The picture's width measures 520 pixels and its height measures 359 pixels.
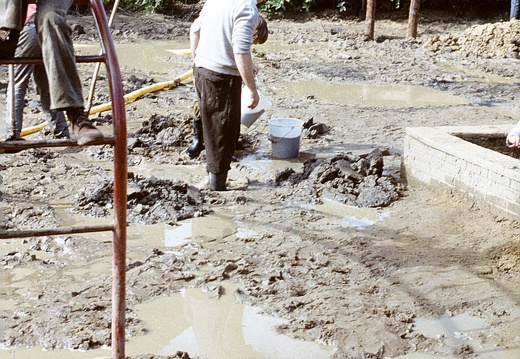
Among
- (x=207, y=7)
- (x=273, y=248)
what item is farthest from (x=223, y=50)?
(x=273, y=248)

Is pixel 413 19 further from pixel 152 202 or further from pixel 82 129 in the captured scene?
pixel 82 129

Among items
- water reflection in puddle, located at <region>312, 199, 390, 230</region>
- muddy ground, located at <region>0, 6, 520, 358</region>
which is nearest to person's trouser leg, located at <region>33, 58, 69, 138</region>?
muddy ground, located at <region>0, 6, 520, 358</region>

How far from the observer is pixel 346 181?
673 centimetres

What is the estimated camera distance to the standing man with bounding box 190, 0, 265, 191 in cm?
585

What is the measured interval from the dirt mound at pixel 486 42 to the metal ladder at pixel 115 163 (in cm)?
1228

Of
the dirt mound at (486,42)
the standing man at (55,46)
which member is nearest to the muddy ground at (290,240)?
the standing man at (55,46)

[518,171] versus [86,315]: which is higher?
[518,171]

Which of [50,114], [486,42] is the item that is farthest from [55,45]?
[486,42]

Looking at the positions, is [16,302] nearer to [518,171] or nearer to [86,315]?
[86,315]

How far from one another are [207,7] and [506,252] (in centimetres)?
307

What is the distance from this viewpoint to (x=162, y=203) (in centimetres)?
613

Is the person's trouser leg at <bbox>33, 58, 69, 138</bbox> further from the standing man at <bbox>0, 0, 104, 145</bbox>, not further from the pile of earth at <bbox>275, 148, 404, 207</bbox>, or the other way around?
the standing man at <bbox>0, 0, 104, 145</bbox>

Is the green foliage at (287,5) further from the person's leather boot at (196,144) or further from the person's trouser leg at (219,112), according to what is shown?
the person's trouser leg at (219,112)

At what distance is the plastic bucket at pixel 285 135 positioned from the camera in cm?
755
